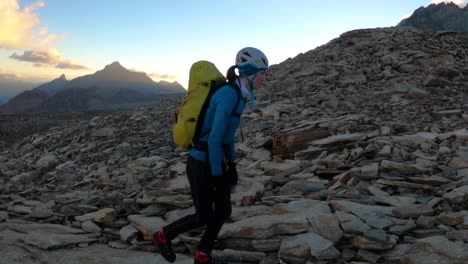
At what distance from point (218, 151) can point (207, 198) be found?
65 cm

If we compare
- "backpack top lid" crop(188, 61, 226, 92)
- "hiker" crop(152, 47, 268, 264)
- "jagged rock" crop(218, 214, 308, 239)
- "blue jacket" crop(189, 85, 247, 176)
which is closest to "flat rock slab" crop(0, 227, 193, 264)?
"jagged rock" crop(218, 214, 308, 239)


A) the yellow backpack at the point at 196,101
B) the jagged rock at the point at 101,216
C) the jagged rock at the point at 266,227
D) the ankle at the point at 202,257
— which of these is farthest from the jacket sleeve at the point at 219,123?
the jagged rock at the point at 101,216

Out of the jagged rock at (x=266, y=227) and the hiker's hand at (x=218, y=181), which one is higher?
the hiker's hand at (x=218, y=181)

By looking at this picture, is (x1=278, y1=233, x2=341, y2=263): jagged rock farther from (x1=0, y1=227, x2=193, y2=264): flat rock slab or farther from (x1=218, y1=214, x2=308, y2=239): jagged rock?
(x1=0, y1=227, x2=193, y2=264): flat rock slab

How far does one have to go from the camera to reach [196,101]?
14.7 feet

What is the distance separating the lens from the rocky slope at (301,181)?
18.9 feet

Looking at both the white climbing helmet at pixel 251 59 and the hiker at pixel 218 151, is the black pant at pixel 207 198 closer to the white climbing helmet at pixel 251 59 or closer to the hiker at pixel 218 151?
the hiker at pixel 218 151

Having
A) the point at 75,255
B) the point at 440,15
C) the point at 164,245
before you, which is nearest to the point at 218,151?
the point at 164,245

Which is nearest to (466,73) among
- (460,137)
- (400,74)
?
(400,74)

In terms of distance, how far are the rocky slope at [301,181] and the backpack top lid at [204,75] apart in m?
2.44

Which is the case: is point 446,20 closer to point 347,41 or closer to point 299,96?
point 347,41

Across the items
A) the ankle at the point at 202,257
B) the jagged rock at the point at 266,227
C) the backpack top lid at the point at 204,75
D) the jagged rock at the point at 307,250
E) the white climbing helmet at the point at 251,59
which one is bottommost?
the jagged rock at the point at 307,250

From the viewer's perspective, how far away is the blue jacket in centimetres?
427

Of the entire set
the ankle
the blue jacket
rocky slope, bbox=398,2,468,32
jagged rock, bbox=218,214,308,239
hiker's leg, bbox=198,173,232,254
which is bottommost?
jagged rock, bbox=218,214,308,239
